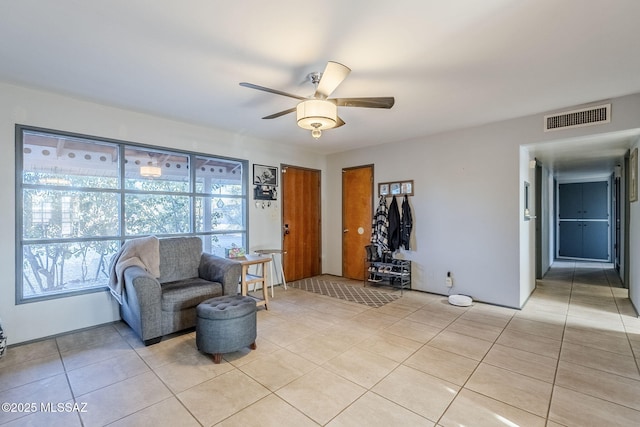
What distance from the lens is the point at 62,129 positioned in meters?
3.08

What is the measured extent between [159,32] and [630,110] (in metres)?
4.51

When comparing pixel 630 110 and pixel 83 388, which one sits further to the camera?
pixel 630 110

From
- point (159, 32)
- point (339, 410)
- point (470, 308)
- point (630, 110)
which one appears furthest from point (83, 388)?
point (630, 110)

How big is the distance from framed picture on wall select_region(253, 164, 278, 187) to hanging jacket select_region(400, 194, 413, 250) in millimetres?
2228

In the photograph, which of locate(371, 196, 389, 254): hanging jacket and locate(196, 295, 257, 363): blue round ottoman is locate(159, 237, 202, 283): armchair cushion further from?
locate(371, 196, 389, 254): hanging jacket

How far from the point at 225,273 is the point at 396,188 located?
310cm

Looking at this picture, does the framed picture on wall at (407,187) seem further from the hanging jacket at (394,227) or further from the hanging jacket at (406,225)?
the hanging jacket at (394,227)

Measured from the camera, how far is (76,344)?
2842mm

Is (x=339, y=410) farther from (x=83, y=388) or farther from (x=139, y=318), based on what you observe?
(x=139, y=318)

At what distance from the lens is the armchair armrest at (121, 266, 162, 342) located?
2760mm

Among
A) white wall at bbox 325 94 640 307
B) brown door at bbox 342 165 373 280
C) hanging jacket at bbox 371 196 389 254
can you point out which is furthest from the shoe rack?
brown door at bbox 342 165 373 280

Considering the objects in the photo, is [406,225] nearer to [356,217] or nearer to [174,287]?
[356,217]

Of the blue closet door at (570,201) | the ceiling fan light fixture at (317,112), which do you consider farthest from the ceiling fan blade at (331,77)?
the blue closet door at (570,201)

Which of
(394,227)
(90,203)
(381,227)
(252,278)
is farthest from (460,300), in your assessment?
(90,203)
